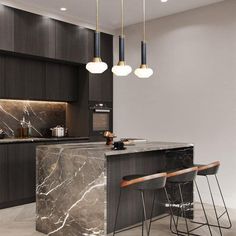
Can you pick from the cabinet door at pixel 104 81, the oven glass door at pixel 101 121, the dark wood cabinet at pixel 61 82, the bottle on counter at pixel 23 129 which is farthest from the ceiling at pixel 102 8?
the bottle on counter at pixel 23 129

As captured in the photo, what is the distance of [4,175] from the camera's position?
4840mm

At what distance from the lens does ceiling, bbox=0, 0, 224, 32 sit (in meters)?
5.07

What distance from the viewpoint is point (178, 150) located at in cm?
425

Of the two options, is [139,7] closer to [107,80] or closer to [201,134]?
[107,80]

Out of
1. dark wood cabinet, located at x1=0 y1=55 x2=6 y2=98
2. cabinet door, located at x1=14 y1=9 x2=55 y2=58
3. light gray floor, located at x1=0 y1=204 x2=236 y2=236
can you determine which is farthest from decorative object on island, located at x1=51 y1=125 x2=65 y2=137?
light gray floor, located at x1=0 y1=204 x2=236 y2=236

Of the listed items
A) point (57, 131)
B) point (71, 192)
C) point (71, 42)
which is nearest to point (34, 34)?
point (71, 42)

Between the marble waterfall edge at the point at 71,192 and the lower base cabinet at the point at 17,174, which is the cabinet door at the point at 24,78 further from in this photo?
the marble waterfall edge at the point at 71,192

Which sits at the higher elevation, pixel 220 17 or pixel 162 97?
pixel 220 17

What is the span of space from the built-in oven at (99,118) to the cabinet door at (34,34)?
1275 mm

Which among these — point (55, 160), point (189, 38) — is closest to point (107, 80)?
point (189, 38)

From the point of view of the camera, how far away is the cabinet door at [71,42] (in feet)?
18.5

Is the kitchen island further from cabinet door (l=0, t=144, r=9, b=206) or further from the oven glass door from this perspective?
the oven glass door

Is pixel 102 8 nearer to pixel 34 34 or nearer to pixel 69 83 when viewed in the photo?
pixel 34 34

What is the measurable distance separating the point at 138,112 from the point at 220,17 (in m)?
2.13
